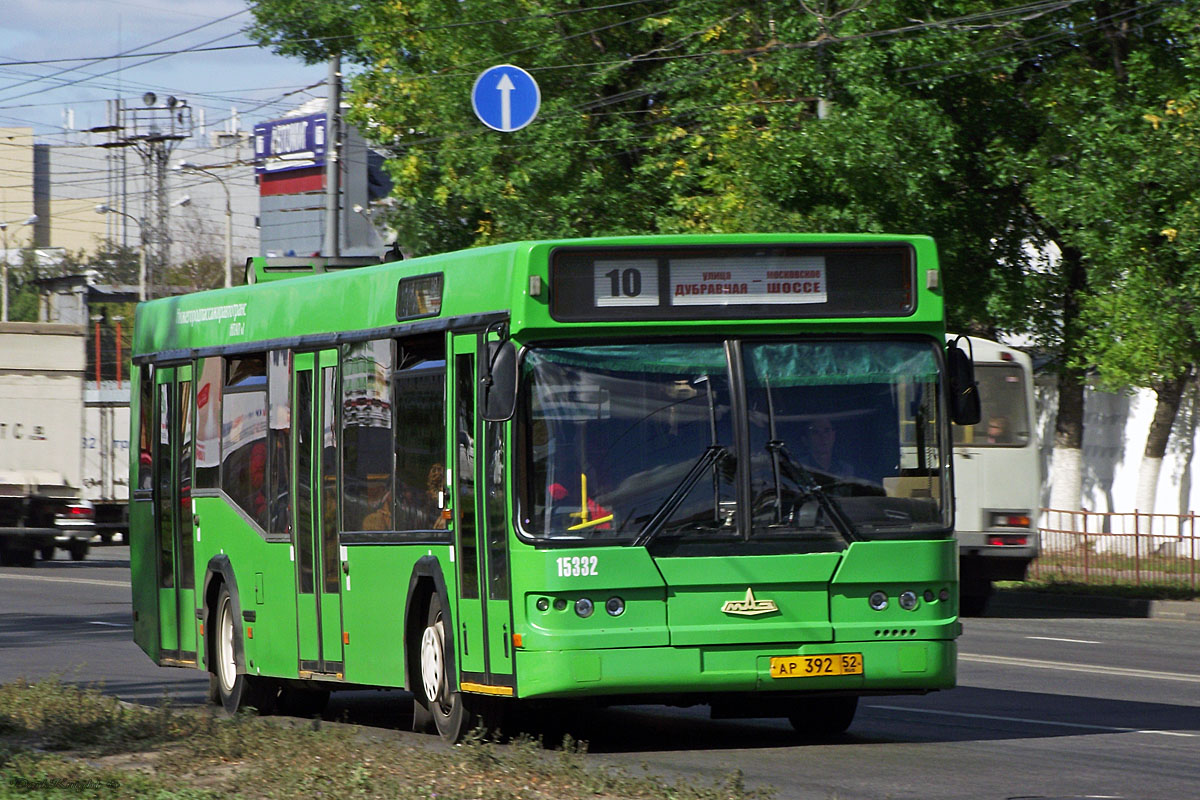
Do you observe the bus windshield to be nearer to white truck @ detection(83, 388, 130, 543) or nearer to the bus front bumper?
the bus front bumper

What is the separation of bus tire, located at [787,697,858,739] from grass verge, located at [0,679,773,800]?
4.86ft

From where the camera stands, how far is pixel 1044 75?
2591cm

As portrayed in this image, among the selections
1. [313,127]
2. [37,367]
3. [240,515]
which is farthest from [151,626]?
[313,127]

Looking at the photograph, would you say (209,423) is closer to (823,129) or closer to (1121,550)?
(823,129)

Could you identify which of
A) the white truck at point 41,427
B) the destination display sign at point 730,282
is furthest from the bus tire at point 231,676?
the white truck at point 41,427

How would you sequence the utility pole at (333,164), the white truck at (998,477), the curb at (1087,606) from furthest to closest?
1. the utility pole at (333,164)
2. the curb at (1087,606)
3. the white truck at (998,477)

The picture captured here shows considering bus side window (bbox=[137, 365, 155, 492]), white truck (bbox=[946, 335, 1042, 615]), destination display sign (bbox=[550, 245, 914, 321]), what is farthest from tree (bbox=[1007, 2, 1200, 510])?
destination display sign (bbox=[550, 245, 914, 321])

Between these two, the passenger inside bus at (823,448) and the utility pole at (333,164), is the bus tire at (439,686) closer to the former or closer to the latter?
the passenger inside bus at (823,448)

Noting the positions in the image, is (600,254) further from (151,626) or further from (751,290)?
(151,626)

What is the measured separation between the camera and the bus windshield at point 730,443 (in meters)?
9.67

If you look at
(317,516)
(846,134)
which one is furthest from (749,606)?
(846,134)

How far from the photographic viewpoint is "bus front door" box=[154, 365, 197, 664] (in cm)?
1420

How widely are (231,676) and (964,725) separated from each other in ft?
16.3

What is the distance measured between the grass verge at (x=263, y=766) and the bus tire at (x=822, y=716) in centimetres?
148
